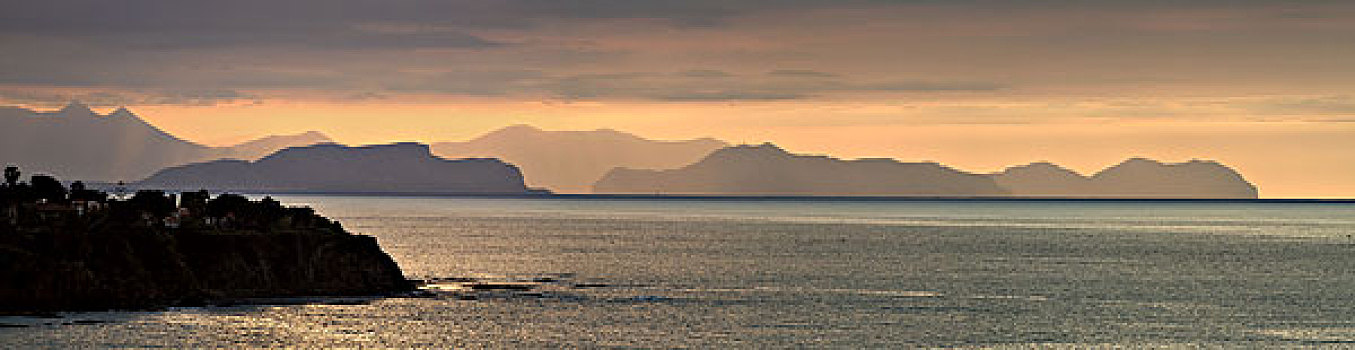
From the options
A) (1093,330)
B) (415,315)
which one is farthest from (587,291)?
(1093,330)

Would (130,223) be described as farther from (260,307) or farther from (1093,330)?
(1093,330)

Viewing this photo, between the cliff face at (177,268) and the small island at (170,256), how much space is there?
0.07 meters

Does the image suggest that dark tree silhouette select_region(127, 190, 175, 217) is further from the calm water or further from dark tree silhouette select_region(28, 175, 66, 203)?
the calm water

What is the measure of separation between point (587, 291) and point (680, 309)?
62.1 ft

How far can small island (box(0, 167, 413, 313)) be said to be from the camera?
102250 mm

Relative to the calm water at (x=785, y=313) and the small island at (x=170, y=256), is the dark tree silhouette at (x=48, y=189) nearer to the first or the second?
the small island at (x=170, y=256)

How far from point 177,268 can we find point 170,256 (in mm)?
1433

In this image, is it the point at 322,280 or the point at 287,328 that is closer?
the point at 287,328

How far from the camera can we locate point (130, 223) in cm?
11500

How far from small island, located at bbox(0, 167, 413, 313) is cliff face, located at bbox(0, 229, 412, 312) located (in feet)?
0.24

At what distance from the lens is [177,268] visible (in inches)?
4414

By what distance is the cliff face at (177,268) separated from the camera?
333 ft

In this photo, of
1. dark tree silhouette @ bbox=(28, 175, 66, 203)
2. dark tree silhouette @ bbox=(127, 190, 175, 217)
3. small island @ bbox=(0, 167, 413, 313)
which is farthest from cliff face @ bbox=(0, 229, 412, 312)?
dark tree silhouette @ bbox=(28, 175, 66, 203)

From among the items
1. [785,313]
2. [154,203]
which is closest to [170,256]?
[154,203]
